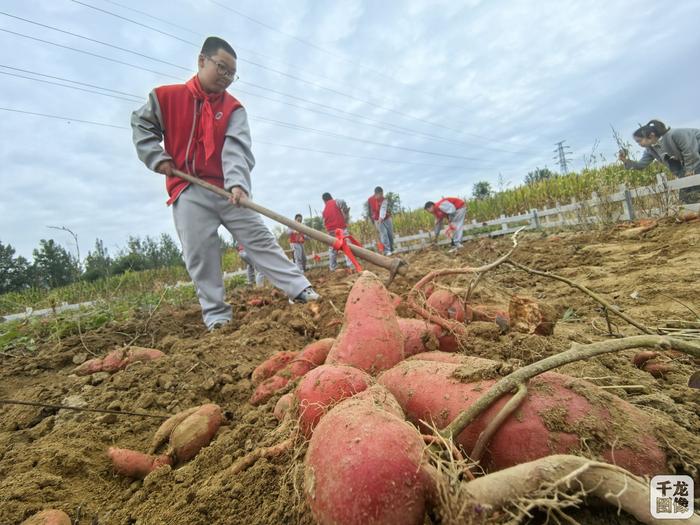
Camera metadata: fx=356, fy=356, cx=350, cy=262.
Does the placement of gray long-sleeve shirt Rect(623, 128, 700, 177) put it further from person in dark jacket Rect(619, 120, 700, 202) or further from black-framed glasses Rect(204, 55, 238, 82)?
black-framed glasses Rect(204, 55, 238, 82)

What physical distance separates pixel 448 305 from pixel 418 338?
36 cm

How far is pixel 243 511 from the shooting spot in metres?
0.87

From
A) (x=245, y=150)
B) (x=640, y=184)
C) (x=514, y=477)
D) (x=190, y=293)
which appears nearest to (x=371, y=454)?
(x=514, y=477)

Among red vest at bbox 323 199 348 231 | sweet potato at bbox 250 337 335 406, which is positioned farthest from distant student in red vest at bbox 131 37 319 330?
red vest at bbox 323 199 348 231

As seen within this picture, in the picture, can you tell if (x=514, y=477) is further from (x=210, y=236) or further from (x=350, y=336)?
(x=210, y=236)

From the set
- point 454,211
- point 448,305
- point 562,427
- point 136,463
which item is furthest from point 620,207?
point 136,463

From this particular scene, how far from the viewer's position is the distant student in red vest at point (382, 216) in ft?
40.1

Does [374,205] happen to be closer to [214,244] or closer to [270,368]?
[214,244]

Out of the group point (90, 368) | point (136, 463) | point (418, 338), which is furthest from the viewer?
point (90, 368)

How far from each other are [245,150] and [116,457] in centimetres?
289

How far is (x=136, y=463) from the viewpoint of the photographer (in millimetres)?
1228

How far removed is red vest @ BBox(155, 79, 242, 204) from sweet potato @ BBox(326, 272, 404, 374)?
2.60m

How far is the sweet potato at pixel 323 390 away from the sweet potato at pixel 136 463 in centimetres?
58

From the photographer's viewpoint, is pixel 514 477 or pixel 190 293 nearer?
pixel 514 477
